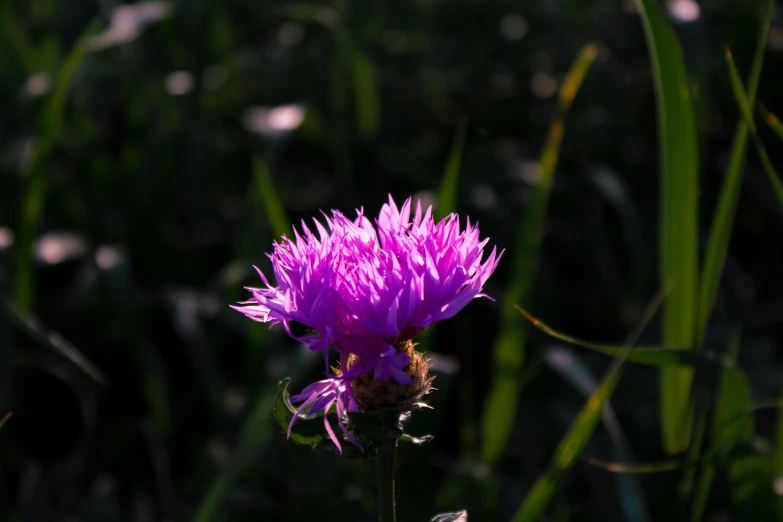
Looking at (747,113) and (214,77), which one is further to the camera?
(214,77)

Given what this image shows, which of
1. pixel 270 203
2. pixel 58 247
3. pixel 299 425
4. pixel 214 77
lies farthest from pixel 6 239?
pixel 299 425

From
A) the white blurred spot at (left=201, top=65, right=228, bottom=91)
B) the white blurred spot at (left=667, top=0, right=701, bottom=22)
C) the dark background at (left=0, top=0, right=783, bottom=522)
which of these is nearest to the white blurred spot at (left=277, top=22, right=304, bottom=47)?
the dark background at (left=0, top=0, right=783, bottom=522)

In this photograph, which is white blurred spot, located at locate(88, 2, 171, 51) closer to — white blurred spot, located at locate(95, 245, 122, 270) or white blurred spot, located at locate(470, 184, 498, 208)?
white blurred spot, located at locate(95, 245, 122, 270)

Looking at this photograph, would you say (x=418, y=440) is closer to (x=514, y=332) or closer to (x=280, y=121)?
(x=514, y=332)

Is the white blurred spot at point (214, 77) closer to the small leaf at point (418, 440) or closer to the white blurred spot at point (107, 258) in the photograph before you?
the white blurred spot at point (107, 258)

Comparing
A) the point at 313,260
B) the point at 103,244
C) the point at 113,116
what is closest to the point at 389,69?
the point at 113,116

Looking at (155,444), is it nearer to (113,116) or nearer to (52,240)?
(52,240)
